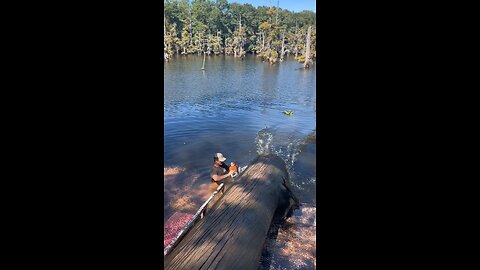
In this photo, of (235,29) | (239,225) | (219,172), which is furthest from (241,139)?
(235,29)

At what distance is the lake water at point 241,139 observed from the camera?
7.17 m

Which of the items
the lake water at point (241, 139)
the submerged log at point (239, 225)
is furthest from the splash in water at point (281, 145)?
the submerged log at point (239, 225)

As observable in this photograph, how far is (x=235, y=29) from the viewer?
254 ft

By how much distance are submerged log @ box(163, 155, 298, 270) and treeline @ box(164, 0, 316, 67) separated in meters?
58.8

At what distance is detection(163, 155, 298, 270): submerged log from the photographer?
3922 mm

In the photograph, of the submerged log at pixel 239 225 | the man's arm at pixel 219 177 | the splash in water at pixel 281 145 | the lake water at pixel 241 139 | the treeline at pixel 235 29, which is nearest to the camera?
the submerged log at pixel 239 225

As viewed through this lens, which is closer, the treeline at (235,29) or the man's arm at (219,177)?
the man's arm at (219,177)

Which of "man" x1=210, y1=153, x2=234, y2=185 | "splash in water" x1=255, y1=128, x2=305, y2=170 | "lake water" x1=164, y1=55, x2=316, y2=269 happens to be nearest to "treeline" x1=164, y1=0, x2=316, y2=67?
"lake water" x1=164, y1=55, x2=316, y2=269

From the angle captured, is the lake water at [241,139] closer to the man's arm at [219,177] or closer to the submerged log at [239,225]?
the man's arm at [219,177]

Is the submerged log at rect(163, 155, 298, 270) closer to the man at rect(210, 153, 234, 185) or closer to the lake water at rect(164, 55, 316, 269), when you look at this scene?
the lake water at rect(164, 55, 316, 269)

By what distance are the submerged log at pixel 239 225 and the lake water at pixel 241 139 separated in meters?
0.78
